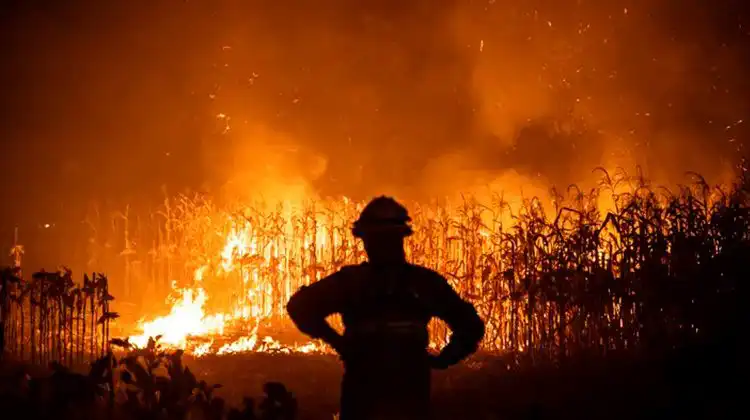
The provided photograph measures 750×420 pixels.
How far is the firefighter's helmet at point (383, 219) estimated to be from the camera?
4148 mm

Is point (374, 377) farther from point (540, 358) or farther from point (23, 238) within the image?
point (23, 238)

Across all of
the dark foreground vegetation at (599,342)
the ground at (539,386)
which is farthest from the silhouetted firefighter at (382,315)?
the dark foreground vegetation at (599,342)

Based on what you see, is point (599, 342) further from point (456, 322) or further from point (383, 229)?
point (383, 229)

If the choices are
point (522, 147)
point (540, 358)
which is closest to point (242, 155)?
point (522, 147)

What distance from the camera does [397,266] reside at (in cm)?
417

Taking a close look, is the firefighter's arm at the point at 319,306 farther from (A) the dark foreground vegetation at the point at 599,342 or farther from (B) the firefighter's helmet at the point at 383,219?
(A) the dark foreground vegetation at the point at 599,342

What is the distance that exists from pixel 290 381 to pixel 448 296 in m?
6.70

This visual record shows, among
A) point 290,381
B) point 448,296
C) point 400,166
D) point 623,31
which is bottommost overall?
point 290,381

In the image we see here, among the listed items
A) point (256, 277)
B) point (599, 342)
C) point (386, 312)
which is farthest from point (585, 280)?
point (256, 277)

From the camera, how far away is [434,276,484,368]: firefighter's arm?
13.8ft

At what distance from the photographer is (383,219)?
4148 millimetres

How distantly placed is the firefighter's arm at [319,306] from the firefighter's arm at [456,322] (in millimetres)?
529

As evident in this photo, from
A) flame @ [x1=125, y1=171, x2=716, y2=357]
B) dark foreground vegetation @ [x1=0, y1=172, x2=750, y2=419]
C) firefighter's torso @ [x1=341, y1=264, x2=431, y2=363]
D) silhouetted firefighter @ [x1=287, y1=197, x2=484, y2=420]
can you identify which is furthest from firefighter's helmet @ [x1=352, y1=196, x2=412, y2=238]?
flame @ [x1=125, y1=171, x2=716, y2=357]

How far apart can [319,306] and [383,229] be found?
0.53m
